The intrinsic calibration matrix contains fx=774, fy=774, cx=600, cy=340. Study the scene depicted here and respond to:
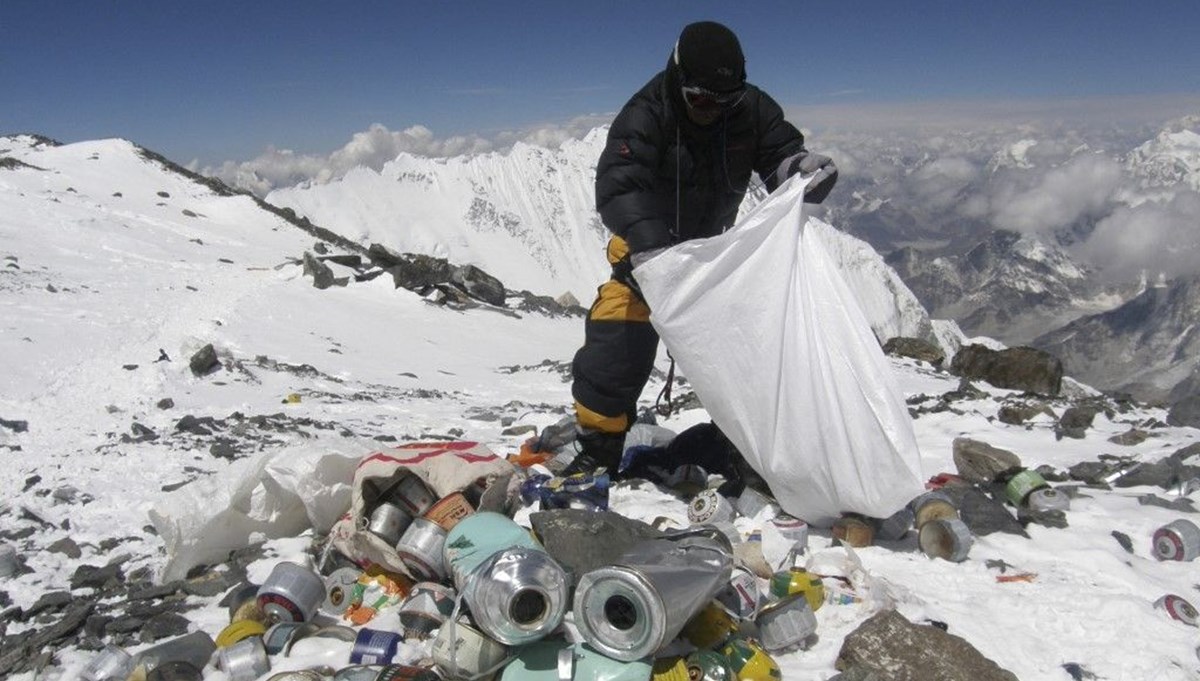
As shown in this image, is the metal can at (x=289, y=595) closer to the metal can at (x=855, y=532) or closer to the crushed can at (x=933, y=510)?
the metal can at (x=855, y=532)

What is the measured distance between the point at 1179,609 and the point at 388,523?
332 cm

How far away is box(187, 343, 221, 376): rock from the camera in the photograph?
9.06 metres

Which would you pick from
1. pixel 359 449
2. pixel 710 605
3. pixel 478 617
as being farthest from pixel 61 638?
pixel 710 605

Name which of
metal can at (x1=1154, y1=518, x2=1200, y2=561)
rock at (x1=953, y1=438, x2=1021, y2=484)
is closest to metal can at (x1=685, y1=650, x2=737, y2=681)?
metal can at (x1=1154, y1=518, x2=1200, y2=561)

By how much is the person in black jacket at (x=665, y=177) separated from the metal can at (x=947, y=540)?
1647mm

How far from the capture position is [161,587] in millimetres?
3668

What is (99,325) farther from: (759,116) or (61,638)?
(759,116)

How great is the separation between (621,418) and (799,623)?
5.79ft

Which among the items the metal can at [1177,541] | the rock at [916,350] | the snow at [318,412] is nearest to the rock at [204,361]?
the snow at [318,412]

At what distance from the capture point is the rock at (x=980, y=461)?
490 cm

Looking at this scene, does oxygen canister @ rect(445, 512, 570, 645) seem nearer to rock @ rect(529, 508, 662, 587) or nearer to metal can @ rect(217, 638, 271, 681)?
rock @ rect(529, 508, 662, 587)

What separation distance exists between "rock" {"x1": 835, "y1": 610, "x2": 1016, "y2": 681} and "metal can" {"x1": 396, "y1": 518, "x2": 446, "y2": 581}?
163 cm

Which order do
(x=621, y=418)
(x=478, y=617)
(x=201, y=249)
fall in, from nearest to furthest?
(x=478, y=617)
(x=621, y=418)
(x=201, y=249)

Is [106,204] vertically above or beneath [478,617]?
above
